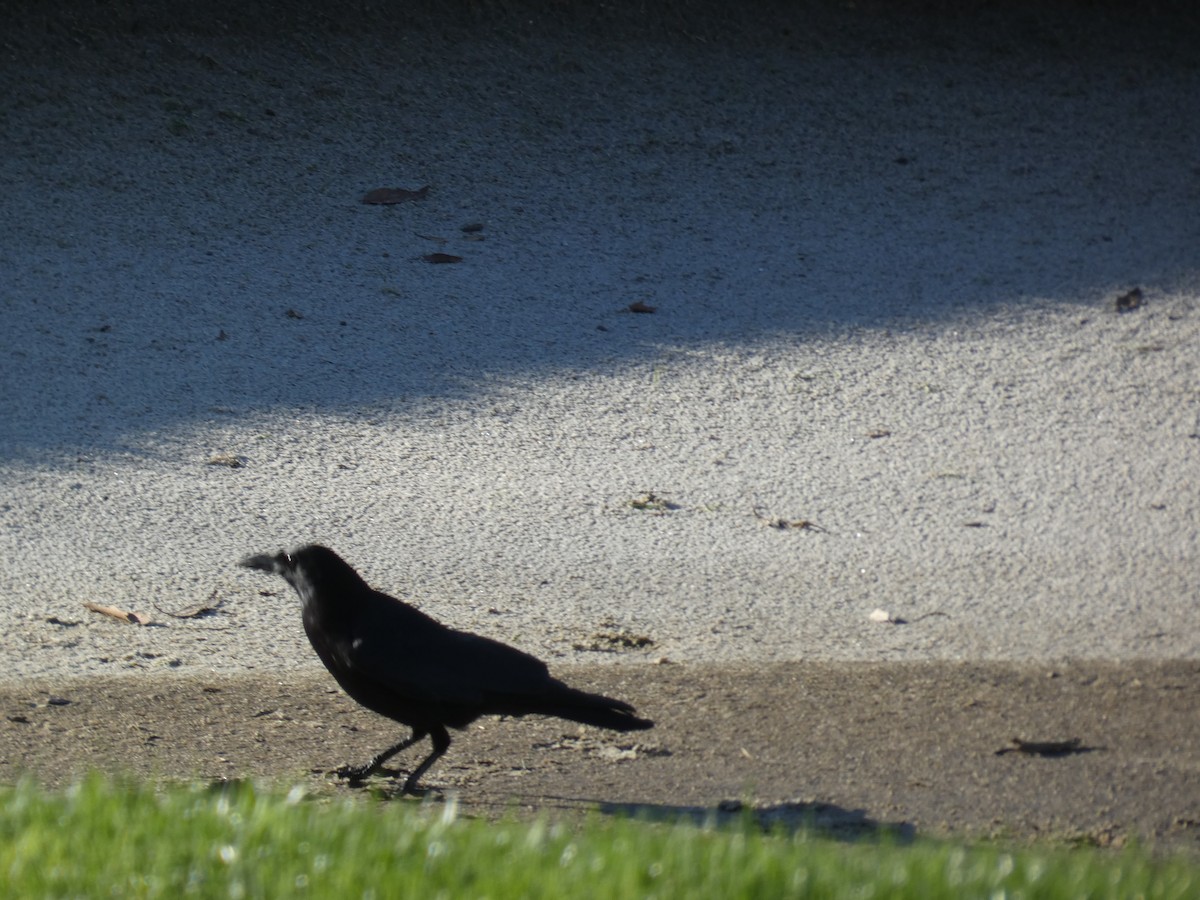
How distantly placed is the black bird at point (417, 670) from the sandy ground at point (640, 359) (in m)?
0.35

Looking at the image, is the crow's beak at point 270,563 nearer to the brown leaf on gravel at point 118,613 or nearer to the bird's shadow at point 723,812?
the bird's shadow at point 723,812

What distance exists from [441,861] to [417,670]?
126 cm

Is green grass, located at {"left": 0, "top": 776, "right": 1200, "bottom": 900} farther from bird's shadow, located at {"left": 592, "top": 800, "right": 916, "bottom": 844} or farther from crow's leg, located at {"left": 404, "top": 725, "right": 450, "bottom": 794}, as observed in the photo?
crow's leg, located at {"left": 404, "top": 725, "right": 450, "bottom": 794}

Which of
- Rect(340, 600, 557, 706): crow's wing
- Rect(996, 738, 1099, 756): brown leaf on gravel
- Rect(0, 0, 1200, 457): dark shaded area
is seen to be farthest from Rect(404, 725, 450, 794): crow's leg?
Rect(0, 0, 1200, 457): dark shaded area

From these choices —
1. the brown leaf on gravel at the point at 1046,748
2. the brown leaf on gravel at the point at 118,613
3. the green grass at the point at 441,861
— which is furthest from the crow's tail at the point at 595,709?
the brown leaf on gravel at the point at 118,613

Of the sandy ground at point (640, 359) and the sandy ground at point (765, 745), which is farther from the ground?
the sandy ground at point (640, 359)

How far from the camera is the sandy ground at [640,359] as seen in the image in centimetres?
547

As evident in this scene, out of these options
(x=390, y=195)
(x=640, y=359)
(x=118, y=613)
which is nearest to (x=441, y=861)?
(x=118, y=613)

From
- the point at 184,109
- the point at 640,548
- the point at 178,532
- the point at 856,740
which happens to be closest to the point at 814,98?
the point at 184,109

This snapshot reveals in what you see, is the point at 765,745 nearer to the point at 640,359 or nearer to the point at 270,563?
the point at 270,563

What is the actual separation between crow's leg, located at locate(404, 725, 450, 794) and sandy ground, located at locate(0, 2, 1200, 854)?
1.02ft

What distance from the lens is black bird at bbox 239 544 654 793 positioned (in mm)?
4219

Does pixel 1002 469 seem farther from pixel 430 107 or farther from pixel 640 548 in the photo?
pixel 430 107

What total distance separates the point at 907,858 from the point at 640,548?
3.53 metres
